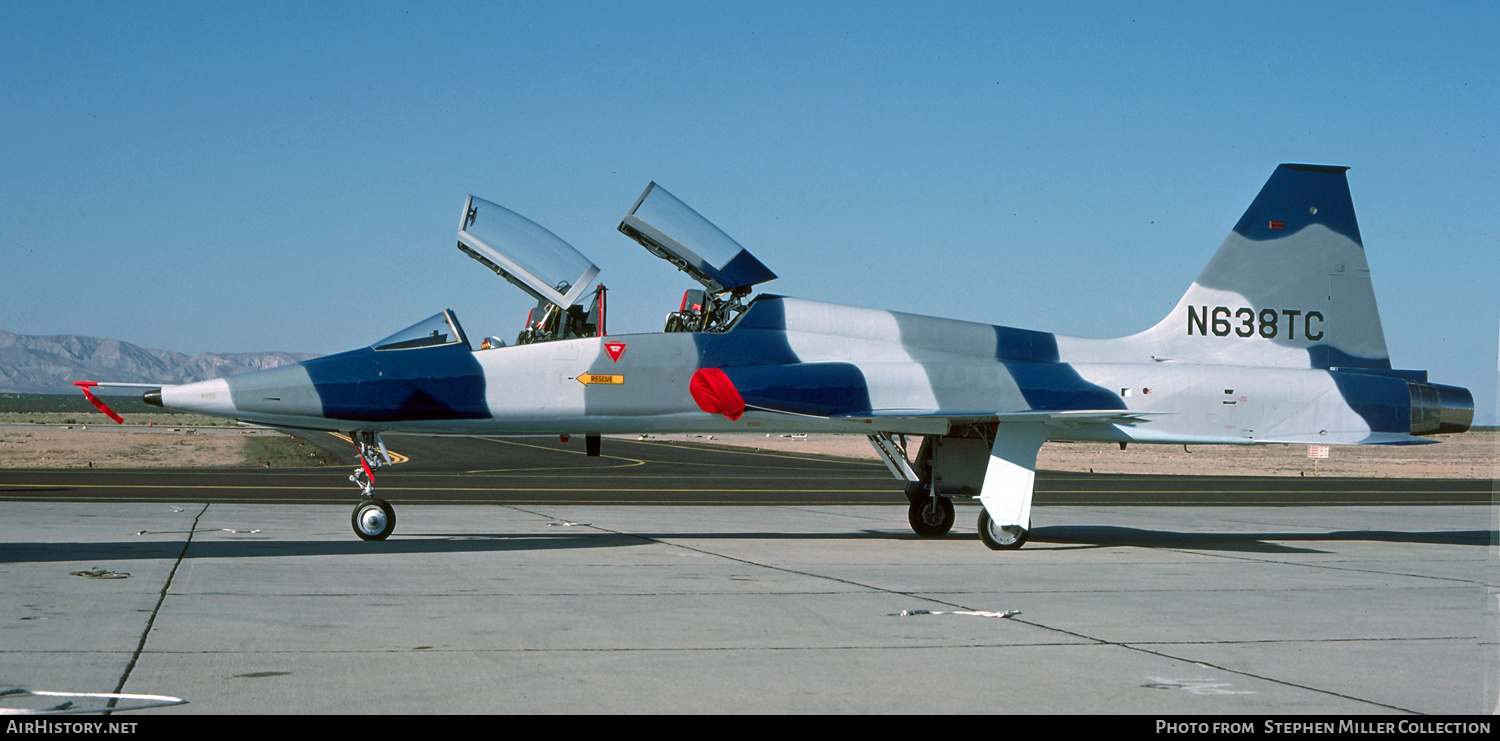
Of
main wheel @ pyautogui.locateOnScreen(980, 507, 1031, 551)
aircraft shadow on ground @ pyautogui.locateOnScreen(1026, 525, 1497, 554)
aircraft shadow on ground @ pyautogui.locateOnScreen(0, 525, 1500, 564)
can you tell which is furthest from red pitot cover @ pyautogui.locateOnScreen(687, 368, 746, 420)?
aircraft shadow on ground @ pyautogui.locateOnScreen(1026, 525, 1497, 554)

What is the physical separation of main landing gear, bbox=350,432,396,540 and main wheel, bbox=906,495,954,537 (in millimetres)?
6644

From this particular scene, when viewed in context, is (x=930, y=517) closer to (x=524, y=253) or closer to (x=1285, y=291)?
(x=1285, y=291)

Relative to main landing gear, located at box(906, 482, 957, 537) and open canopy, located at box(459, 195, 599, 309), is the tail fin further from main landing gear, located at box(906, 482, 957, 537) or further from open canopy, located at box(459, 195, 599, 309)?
open canopy, located at box(459, 195, 599, 309)

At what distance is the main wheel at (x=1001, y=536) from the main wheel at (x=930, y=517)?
5.86 feet

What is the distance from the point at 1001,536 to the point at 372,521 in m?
7.21

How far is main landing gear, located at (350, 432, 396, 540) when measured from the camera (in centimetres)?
1334

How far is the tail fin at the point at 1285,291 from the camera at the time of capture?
15.8 metres

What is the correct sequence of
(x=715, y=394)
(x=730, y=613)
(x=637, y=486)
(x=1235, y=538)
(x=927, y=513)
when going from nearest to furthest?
(x=730, y=613), (x=715, y=394), (x=927, y=513), (x=1235, y=538), (x=637, y=486)

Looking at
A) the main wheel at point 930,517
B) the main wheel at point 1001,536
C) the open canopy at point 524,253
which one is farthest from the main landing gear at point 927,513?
the open canopy at point 524,253

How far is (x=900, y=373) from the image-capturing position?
47.2ft

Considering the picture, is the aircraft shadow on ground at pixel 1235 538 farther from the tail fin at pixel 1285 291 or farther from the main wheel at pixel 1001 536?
the tail fin at pixel 1285 291

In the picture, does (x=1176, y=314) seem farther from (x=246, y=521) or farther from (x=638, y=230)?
(x=246, y=521)

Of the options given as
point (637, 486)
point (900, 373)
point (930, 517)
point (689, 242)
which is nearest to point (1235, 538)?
point (930, 517)

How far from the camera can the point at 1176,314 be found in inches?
625
